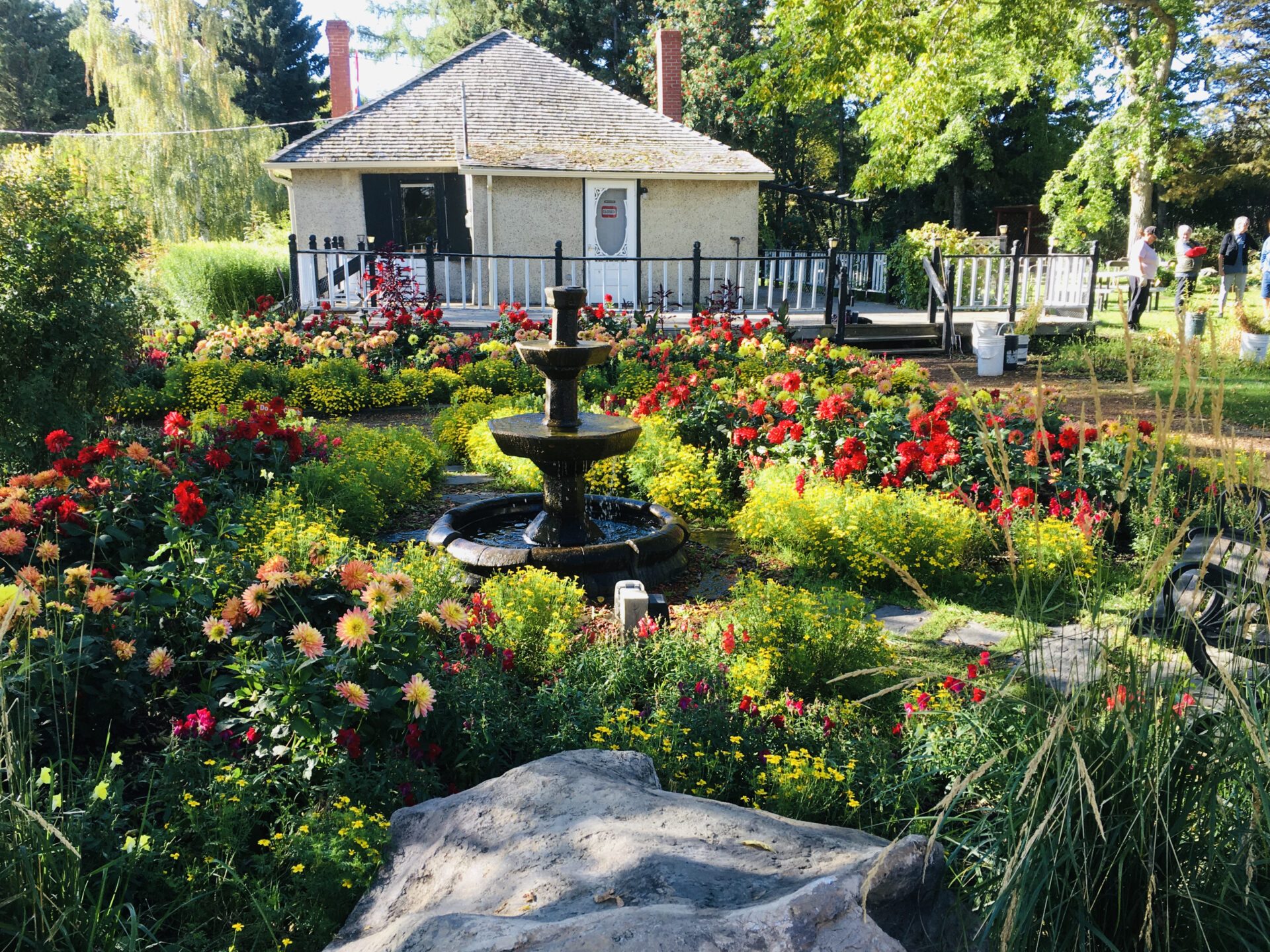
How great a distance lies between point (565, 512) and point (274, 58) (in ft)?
122

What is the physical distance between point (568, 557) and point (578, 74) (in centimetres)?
1695

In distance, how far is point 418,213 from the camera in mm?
18625

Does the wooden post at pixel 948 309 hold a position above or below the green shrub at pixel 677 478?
above

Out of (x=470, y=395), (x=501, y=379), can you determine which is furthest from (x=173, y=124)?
(x=470, y=395)

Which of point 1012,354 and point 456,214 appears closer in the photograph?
point 1012,354

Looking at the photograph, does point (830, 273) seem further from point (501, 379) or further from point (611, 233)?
point (501, 379)

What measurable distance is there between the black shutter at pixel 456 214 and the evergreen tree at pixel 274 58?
2140 centimetres

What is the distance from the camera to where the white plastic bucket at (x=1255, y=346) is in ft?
38.8

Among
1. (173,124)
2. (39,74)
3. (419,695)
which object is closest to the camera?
(419,695)

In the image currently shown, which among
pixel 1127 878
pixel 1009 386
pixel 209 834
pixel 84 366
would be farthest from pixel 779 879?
pixel 1009 386

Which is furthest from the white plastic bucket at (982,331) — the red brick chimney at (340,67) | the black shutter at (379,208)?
the red brick chimney at (340,67)

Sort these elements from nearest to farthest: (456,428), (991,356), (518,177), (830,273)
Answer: (456,428) → (991,356) → (830,273) → (518,177)

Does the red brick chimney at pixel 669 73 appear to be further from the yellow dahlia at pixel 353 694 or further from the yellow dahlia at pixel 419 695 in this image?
the yellow dahlia at pixel 353 694

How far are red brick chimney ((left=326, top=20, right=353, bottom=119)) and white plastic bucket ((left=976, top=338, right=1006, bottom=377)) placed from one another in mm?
14764
